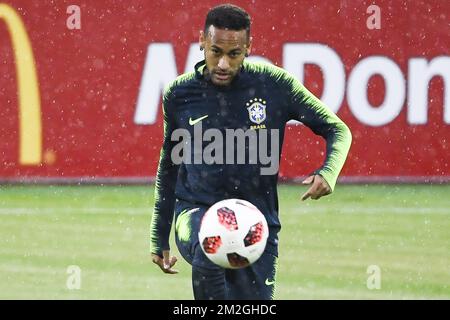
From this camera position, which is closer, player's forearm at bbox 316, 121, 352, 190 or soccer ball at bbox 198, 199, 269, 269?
soccer ball at bbox 198, 199, 269, 269

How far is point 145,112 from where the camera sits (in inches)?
525

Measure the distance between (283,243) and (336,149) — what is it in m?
4.76

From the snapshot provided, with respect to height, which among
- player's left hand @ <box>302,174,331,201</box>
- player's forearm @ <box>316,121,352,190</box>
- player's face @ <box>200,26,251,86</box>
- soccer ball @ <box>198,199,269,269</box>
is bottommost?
soccer ball @ <box>198,199,269,269</box>

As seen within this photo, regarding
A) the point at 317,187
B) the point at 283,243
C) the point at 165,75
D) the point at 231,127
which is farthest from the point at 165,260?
the point at 165,75

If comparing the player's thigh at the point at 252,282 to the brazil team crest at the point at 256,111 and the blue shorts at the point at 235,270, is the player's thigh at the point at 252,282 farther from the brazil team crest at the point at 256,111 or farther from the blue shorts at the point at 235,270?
the brazil team crest at the point at 256,111

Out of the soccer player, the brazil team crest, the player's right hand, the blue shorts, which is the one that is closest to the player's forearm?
the soccer player

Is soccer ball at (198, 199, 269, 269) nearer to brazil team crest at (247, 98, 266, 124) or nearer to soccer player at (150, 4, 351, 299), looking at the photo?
soccer player at (150, 4, 351, 299)

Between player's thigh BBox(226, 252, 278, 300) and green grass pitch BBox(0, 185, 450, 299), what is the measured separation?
248 centimetres

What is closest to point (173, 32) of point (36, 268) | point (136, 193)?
point (136, 193)

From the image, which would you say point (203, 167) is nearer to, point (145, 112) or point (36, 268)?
point (36, 268)

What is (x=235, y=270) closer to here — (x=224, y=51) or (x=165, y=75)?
(x=224, y=51)

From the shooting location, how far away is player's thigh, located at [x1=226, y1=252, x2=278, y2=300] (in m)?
6.56

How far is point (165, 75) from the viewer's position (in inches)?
522

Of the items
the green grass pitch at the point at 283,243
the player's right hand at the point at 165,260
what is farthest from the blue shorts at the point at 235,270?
the green grass pitch at the point at 283,243
